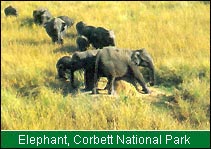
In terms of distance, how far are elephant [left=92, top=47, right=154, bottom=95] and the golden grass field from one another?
186 mm

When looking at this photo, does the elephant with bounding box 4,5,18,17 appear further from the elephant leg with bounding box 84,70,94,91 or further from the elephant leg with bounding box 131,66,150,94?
the elephant leg with bounding box 131,66,150,94

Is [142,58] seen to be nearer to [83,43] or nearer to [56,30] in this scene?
[83,43]

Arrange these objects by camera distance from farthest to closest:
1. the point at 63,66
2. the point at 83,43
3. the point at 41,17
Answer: the point at 41,17
the point at 83,43
the point at 63,66

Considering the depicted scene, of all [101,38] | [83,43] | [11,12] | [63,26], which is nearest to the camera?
[101,38]

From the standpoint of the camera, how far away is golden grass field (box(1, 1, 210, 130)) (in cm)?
764

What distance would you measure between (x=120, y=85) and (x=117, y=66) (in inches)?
17.0

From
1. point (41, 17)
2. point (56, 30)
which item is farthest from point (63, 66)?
point (41, 17)

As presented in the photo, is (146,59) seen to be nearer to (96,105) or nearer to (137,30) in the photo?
(96,105)

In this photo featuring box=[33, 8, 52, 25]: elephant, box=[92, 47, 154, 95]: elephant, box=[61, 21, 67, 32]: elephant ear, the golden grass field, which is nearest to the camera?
the golden grass field

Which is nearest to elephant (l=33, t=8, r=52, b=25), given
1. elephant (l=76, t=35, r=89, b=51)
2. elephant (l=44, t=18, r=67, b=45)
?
elephant (l=44, t=18, r=67, b=45)

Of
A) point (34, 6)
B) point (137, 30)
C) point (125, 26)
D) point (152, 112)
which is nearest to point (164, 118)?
point (152, 112)

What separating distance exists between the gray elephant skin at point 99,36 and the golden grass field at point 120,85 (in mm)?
766

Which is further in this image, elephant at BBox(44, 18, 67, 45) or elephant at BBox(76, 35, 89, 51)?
elephant at BBox(44, 18, 67, 45)

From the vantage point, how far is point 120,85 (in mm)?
9227
